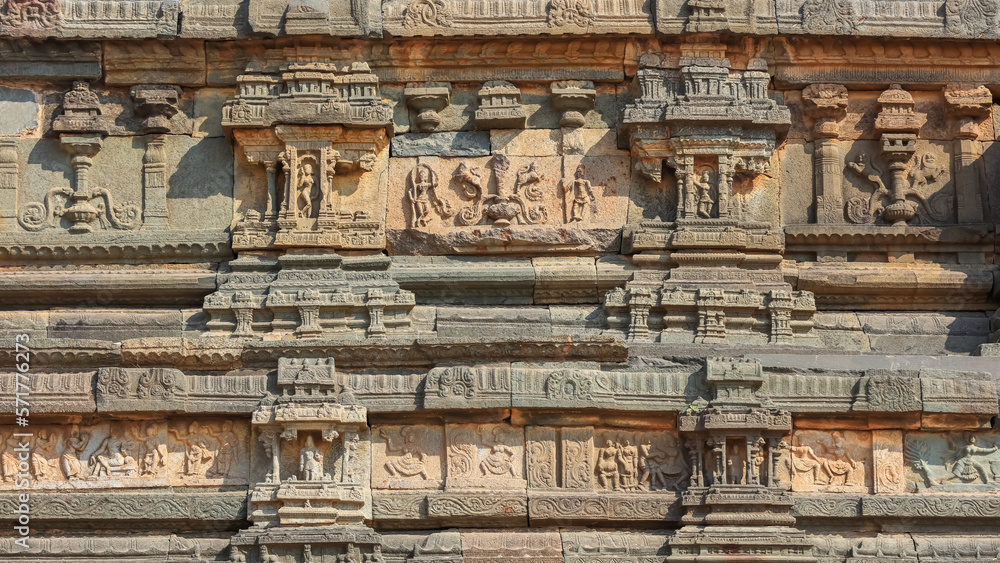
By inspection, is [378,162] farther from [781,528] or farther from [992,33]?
[992,33]

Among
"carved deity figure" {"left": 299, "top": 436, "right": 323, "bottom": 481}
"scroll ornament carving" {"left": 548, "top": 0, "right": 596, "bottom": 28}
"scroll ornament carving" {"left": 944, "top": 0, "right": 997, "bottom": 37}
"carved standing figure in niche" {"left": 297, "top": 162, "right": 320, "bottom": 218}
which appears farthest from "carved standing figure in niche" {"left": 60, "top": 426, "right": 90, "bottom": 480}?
"scroll ornament carving" {"left": 944, "top": 0, "right": 997, "bottom": 37}

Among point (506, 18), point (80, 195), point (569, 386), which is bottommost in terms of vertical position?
point (569, 386)

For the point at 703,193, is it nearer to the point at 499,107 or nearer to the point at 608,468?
the point at 499,107

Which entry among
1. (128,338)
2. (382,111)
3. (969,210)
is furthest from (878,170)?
(128,338)

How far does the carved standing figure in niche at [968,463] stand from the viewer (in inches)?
511

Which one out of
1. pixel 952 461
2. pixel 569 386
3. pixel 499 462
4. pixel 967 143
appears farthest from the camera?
pixel 967 143

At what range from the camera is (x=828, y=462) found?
1313cm

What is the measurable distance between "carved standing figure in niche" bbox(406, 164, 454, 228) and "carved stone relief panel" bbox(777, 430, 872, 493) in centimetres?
395

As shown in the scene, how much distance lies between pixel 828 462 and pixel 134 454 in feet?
19.8

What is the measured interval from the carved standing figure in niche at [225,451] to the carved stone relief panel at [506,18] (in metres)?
4.10

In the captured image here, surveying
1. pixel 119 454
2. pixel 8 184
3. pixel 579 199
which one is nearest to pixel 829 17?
pixel 579 199

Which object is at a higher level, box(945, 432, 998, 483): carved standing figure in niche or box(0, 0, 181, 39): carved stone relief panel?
box(0, 0, 181, 39): carved stone relief panel

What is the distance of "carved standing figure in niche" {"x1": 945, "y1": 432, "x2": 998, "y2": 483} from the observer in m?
13.0

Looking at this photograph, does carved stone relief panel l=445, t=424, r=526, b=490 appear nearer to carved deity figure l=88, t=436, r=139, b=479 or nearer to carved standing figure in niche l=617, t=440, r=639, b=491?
carved standing figure in niche l=617, t=440, r=639, b=491
